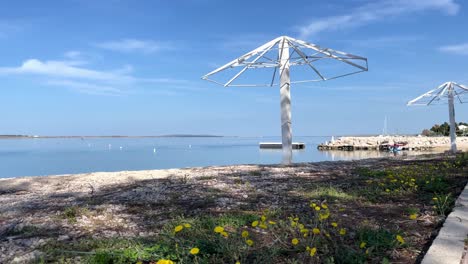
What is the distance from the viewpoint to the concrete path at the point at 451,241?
244cm

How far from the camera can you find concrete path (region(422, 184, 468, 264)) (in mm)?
2439

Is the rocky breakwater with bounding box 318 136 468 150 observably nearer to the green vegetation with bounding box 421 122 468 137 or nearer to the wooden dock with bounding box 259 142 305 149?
the wooden dock with bounding box 259 142 305 149

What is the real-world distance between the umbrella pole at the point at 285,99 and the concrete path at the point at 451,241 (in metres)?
6.29

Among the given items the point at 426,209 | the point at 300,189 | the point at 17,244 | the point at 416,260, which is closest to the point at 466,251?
the point at 416,260

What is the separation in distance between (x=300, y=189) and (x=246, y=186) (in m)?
0.81

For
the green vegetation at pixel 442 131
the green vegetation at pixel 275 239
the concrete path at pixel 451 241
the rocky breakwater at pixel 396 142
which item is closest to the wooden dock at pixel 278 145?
the rocky breakwater at pixel 396 142

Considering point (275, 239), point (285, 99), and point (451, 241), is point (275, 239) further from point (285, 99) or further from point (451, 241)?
point (285, 99)

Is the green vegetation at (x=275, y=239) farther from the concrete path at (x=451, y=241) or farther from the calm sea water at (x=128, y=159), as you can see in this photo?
the calm sea water at (x=128, y=159)

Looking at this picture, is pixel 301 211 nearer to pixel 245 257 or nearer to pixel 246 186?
pixel 245 257

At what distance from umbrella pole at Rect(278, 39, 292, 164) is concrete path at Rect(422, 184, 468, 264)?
6286 millimetres

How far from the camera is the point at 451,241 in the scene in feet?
9.08

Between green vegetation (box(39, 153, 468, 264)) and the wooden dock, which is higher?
the wooden dock

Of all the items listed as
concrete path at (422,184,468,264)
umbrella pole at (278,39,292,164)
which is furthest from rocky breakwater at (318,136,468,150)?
concrete path at (422,184,468,264)

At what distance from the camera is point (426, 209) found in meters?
3.90
